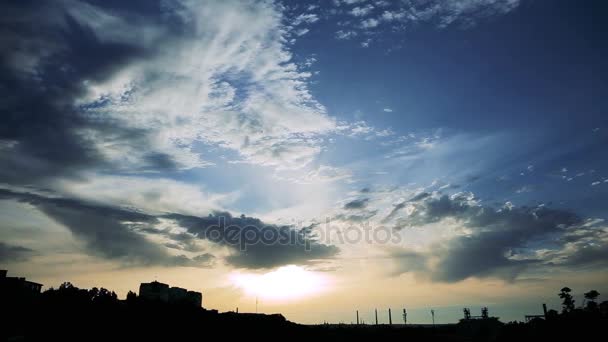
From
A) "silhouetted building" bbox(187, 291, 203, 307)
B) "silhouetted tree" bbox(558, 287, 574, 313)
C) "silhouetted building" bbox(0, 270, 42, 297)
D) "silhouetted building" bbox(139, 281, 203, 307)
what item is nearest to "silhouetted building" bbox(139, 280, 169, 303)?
"silhouetted building" bbox(139, 281, 203, 307)

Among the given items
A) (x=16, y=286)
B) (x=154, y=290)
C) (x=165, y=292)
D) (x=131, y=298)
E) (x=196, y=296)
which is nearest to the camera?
(x=16, y=286)

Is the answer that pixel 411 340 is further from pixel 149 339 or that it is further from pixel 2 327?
pixel 2 327

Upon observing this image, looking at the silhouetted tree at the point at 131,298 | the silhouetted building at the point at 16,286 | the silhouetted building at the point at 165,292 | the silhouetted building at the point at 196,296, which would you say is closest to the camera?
the silhouetted building at the point at 16,286

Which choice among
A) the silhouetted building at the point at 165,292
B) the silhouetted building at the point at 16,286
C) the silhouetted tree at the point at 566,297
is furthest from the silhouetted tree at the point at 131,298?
the silhouetted tree at the point at 566,297

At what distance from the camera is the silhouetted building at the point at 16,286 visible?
39.8 metres

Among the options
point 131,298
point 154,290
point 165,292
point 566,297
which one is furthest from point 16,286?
point 566,297

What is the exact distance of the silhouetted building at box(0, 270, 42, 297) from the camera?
3981cm

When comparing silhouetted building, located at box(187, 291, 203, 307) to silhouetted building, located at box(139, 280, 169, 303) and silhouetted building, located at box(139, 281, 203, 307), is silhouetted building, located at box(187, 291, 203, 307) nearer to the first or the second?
silhouetted building, located at box(139, 281, 203, 307)

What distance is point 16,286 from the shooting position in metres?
44.3

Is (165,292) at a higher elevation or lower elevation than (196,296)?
higher

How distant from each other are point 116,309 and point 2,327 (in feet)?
30.8

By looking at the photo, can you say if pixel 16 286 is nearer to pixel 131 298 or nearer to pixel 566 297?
pixel 131 298

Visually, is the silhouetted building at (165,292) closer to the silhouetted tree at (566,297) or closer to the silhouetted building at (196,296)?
the silhouetted building at (196,296)

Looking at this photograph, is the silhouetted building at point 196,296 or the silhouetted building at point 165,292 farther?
the silhouetted building at point 196,296
